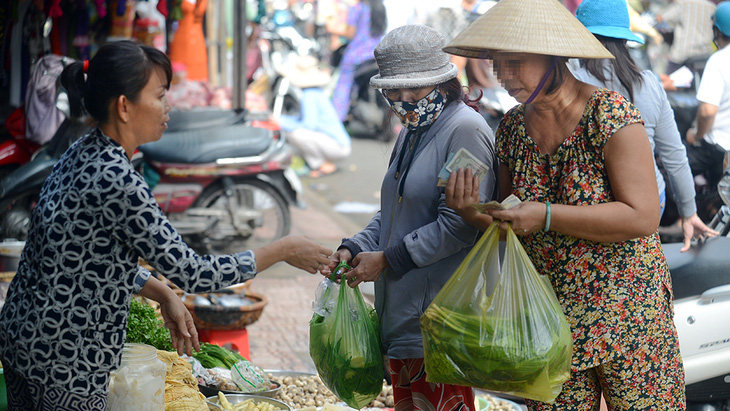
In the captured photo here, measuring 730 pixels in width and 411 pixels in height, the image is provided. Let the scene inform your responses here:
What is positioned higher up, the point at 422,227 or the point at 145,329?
the point at 422,227

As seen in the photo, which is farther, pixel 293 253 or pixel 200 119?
pixel 200 119

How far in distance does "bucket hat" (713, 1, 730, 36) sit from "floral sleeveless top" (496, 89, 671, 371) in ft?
11.8

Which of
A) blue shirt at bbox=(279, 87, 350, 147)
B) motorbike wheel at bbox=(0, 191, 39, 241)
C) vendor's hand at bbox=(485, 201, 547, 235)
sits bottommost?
blue shirt at bbox=(279, 87, 350, 147)

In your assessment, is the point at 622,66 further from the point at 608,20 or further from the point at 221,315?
the point at 221,315

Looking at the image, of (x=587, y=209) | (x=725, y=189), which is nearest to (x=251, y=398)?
(x=587, y=209)

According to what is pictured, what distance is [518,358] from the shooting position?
2.31m

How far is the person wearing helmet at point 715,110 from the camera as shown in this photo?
5555 mm

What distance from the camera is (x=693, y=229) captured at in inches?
159

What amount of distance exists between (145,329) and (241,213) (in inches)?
147

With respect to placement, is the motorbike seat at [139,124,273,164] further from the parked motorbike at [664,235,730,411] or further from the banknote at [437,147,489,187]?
the banknote at [437,147,489,187]

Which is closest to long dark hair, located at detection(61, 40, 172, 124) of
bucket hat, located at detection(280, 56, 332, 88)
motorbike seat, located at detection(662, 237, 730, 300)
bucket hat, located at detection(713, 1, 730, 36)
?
motorbike seat, located at detection(662, 237, 730, 300)

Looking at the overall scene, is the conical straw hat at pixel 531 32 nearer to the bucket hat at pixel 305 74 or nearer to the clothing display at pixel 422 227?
the clothing display at pixel 422 227

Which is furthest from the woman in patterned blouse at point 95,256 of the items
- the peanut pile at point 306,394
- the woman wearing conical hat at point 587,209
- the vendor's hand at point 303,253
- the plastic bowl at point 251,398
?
the peanut pile at point 306,394

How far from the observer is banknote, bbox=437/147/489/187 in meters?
2.54
